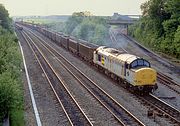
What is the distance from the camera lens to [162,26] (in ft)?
246

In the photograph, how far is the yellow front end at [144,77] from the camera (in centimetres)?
3194

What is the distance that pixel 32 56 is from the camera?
198ft

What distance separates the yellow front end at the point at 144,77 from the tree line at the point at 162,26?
2770cm

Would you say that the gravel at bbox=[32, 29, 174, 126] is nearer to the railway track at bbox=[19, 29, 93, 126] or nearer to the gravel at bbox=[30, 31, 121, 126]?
the gravel at bbox=[30, 31, 121, 126]

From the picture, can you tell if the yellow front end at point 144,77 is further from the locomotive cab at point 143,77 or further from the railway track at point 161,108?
the railway track at point 161,108

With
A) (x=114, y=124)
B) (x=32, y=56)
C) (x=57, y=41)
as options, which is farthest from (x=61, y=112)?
(x=57, y=41)

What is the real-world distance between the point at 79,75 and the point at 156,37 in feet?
118

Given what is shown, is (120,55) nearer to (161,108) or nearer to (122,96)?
(122,96)

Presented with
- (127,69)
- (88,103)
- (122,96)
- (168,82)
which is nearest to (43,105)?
(88,103)

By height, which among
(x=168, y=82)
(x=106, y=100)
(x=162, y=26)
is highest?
(x=162, y=26)

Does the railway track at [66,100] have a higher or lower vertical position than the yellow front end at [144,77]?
lower

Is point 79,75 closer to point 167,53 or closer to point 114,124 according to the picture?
point 114,124

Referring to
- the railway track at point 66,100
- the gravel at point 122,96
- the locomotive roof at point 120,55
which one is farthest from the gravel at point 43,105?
the locomotive roof at point 120,55

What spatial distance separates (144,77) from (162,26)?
44.5 metres
